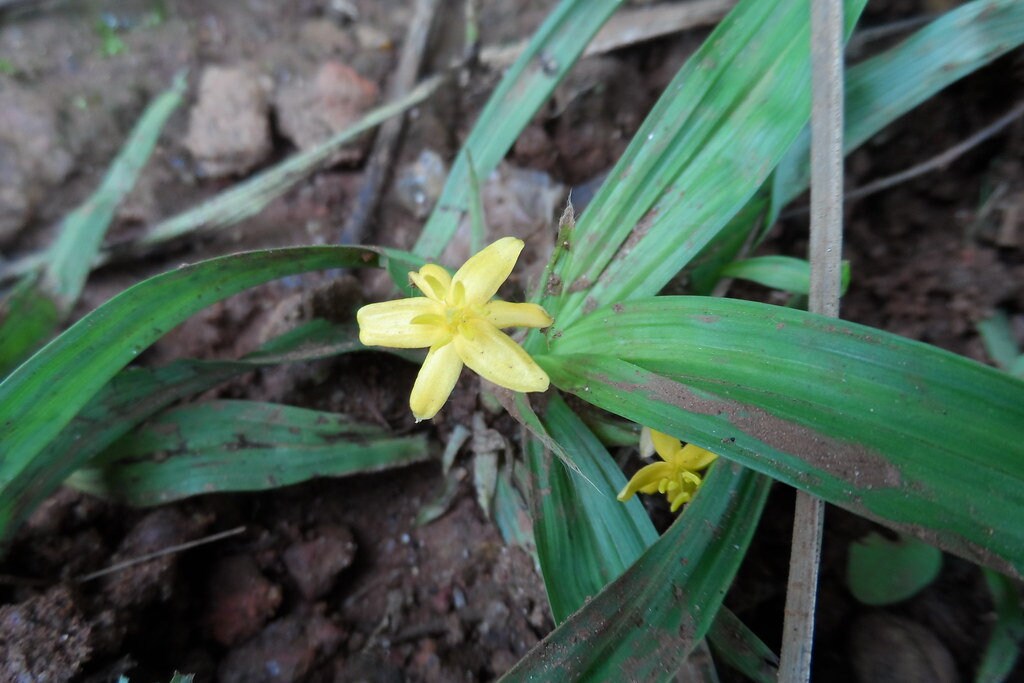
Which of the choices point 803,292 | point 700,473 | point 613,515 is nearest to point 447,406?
point 613,515

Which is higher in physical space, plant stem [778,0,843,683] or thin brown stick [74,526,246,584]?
plant stem [778,0,843,683]

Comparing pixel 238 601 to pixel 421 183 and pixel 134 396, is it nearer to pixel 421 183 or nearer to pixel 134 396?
pixel 134 396

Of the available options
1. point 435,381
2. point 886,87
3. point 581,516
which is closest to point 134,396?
point 435,381

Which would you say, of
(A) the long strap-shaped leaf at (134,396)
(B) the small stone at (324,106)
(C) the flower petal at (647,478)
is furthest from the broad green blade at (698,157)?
(B) the small stone at (324,106)

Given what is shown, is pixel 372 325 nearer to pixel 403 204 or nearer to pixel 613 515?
pixel 613 515

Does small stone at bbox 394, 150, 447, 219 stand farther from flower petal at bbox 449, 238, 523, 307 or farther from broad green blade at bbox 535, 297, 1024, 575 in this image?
broad green blade at bbox 535, 297, 1024, 575

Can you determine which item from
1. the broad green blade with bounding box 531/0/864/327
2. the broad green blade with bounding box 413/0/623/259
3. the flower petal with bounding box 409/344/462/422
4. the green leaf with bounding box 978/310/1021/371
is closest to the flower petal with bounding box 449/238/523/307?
the flower petal with bounding box 409/344/462/422

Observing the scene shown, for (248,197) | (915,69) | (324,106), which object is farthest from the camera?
(324,106)

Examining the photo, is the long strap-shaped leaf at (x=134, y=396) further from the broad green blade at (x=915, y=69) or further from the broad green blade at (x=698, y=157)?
the broad green blade at (x=915, y=69)
